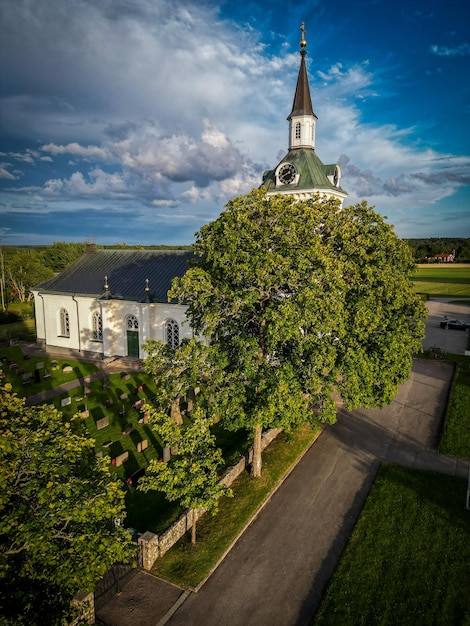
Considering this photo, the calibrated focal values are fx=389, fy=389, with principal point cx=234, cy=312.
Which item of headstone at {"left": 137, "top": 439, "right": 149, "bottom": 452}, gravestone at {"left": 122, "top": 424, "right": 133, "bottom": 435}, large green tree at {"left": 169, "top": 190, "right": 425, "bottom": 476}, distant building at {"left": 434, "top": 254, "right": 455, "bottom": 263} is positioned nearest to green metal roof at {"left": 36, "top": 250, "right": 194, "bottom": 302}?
gravestone at {"left": 122, "top": 424, "right": 133, "bottom": 435}

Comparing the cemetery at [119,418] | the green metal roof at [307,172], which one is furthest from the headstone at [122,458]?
the green metal roof at [307,172]

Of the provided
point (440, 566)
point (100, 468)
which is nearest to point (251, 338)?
point (100, 468)

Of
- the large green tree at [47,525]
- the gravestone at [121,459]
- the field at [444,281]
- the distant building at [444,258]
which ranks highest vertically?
the distant building at [444,258]

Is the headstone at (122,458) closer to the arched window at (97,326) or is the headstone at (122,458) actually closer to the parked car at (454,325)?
the arched window at (97,326)

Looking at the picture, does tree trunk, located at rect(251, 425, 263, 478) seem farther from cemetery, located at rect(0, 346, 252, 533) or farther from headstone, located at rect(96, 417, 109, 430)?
headstone, located at rect(96, 417, 109, 430)

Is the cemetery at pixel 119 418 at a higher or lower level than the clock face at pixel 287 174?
lower

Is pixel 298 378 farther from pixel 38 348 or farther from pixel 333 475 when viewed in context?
pixel 38 348

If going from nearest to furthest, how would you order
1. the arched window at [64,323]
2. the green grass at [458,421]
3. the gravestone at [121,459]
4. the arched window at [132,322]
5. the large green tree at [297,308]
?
the large green tree at [297,308]
the gravestone at [121,459]
the green grass at [458,421]
the arched window at [132,322]
the arched window at [64,323]
